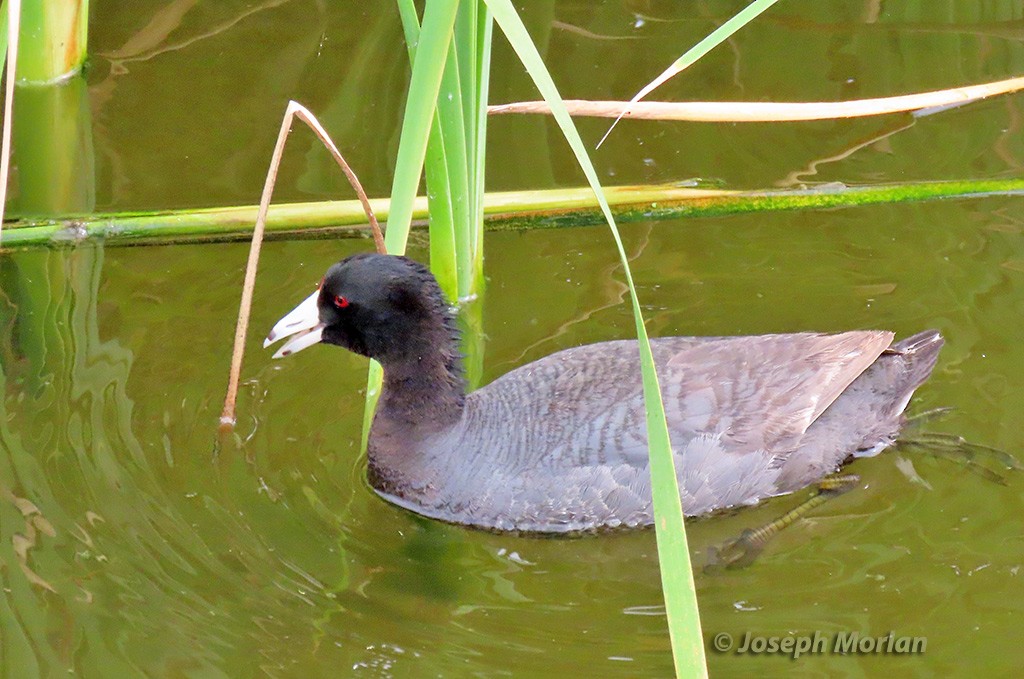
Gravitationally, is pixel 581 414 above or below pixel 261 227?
below

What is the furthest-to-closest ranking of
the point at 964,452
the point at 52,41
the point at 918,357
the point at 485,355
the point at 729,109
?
the point at 52,41 < the point at 485,355 < the point at 918,357 < the point at 964,452 < the point at 729,109

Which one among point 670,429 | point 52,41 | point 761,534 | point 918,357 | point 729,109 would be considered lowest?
point 761,534

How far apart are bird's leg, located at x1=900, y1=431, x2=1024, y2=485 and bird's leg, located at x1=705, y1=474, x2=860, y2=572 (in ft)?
0.95

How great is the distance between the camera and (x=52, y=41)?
6.22m

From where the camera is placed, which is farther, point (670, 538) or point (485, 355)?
point (485, 355)

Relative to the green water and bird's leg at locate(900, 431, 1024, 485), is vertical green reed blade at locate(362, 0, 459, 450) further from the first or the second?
bird's leg at locate(900, 431, 1024, 485)

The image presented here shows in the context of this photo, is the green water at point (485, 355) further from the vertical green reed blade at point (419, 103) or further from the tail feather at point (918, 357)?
the vertical green reed blade at point (419, 103)

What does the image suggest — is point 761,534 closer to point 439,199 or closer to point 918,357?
point 918,357

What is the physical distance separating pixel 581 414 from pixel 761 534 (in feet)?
2.24

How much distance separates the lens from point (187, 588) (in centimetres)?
372

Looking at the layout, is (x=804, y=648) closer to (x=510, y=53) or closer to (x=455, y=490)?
(x=455, y=490)

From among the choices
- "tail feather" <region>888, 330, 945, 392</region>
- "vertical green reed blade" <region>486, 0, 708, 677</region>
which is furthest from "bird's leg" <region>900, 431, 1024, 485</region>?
"vertical green reed blade" <region>486, 0, 708, 677</region>

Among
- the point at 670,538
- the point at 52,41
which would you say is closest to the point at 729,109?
the point at 670,538

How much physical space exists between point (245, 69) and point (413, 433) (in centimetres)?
314
